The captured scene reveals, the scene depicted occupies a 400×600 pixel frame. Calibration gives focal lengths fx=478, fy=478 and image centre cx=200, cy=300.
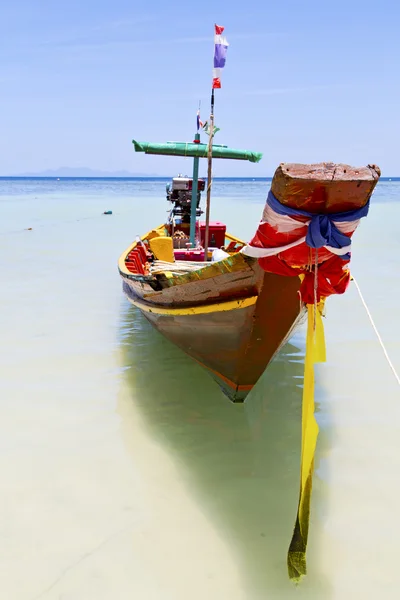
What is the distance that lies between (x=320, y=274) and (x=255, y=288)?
658mm

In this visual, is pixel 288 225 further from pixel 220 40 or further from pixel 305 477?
pixel 220 40

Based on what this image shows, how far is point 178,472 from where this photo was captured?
443cm

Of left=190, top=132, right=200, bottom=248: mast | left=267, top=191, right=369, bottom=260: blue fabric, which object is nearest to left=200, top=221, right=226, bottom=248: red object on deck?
left=190, top=132, right=200, bottom=248: mast

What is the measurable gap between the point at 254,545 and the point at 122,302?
7182 mm

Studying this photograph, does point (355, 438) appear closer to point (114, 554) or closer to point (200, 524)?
point (200, 524)

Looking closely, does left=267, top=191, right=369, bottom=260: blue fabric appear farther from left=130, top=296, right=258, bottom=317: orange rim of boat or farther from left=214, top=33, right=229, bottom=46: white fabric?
left=214, top=33, right=229, bottom=46: white fabric

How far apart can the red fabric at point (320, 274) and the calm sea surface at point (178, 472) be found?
71.2 inches

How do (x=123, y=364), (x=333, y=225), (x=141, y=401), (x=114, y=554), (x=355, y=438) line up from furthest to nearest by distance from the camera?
1. (x=123, y=364)
2. (x=141, y=401)
3. (x=355, y=438)
4. (x=114, y=554)
5. (x=333, y=225)

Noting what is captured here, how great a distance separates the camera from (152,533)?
3.74 m

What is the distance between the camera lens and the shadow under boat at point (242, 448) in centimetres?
358

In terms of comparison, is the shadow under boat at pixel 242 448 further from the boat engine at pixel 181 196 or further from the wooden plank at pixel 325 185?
the boat engine at pixel 181 196

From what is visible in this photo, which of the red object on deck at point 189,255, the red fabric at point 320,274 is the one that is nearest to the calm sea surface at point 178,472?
the red object on deck at point 189,255

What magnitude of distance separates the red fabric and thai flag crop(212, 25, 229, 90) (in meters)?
4.55

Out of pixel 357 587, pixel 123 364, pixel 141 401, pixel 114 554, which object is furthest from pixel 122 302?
pixel 357 587
